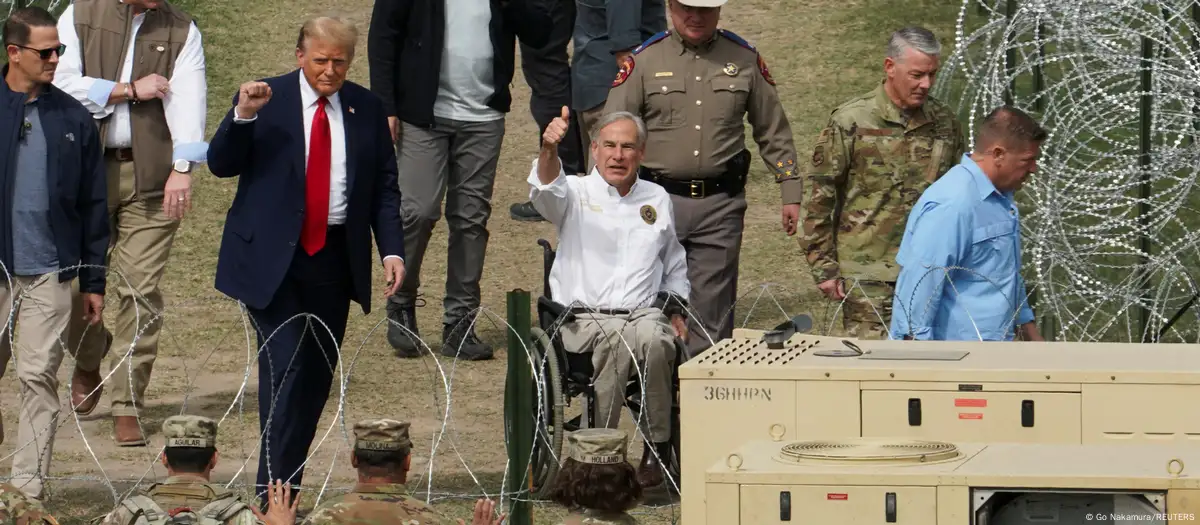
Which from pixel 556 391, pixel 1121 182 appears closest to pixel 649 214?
pixel 556 391

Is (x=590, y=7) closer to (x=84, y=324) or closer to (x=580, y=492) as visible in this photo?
(x=84, y=324)

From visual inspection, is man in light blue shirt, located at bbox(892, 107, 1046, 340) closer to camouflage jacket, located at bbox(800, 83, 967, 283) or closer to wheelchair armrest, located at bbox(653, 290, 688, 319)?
wheelchair armrest, located at bbox(653, 290, 688, 319)

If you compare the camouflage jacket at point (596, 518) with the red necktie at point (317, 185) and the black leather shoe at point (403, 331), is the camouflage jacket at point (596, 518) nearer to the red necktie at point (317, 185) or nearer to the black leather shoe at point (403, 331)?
the red necktie at point (317, 185)

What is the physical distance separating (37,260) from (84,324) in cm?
147

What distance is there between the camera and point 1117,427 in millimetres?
5207

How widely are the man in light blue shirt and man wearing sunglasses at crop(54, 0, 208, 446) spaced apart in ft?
9.61

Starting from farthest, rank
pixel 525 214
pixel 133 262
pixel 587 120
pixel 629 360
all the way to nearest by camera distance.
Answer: pixel 525 214, pixel 587 120, pixel 133 262, pixel 629 360

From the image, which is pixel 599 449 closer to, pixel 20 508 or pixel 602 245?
A: pixel 20 508

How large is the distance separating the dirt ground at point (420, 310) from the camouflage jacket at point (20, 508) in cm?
70

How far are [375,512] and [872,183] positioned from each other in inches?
143

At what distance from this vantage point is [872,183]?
25.8ft

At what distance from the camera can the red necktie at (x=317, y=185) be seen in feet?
22.3

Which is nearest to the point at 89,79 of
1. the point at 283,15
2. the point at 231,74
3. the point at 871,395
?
the point at 871,395

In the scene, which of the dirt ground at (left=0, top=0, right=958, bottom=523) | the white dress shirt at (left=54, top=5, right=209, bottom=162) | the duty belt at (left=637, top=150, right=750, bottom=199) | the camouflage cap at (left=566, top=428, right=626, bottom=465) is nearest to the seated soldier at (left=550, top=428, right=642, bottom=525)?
the camouflage cap at (left=566, top=428, right=626, bottom=465)
